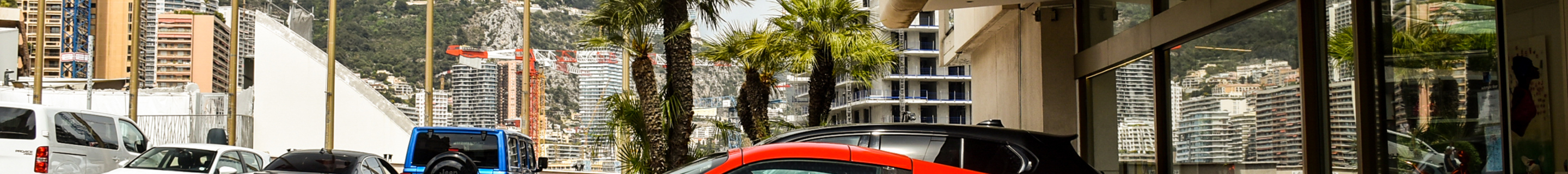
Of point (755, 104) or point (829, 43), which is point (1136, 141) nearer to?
Result: point (829, 43)

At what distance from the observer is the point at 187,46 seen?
47531mm

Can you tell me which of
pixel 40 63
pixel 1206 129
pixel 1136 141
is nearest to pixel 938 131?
pixel 1206 129

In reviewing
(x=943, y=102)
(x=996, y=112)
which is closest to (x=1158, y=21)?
(x=996, y=112)

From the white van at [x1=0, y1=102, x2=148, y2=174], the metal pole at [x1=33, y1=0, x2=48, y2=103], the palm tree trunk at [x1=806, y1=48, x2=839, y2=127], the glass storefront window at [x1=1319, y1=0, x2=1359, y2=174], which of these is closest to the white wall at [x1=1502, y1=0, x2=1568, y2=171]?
the glass storefront window at [x1=1319, y1=0, x2=1359, y2=174]

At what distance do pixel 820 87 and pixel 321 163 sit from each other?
7.56 m

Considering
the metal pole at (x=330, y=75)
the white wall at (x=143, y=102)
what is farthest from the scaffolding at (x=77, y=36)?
the metal pole at (x=330, y=75)

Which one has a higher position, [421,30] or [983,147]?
[421,30]

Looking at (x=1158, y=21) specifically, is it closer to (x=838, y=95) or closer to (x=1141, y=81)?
Result: (x=1141, y=81)

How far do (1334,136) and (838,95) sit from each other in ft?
190

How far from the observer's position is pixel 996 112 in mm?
17141

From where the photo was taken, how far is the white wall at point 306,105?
37.2m

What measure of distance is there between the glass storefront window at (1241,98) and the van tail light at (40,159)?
1089 cm

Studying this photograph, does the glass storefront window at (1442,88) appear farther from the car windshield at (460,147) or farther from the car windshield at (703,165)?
the car windshield at (460,147)

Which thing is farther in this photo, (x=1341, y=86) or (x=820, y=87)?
(x=820, y=87)
